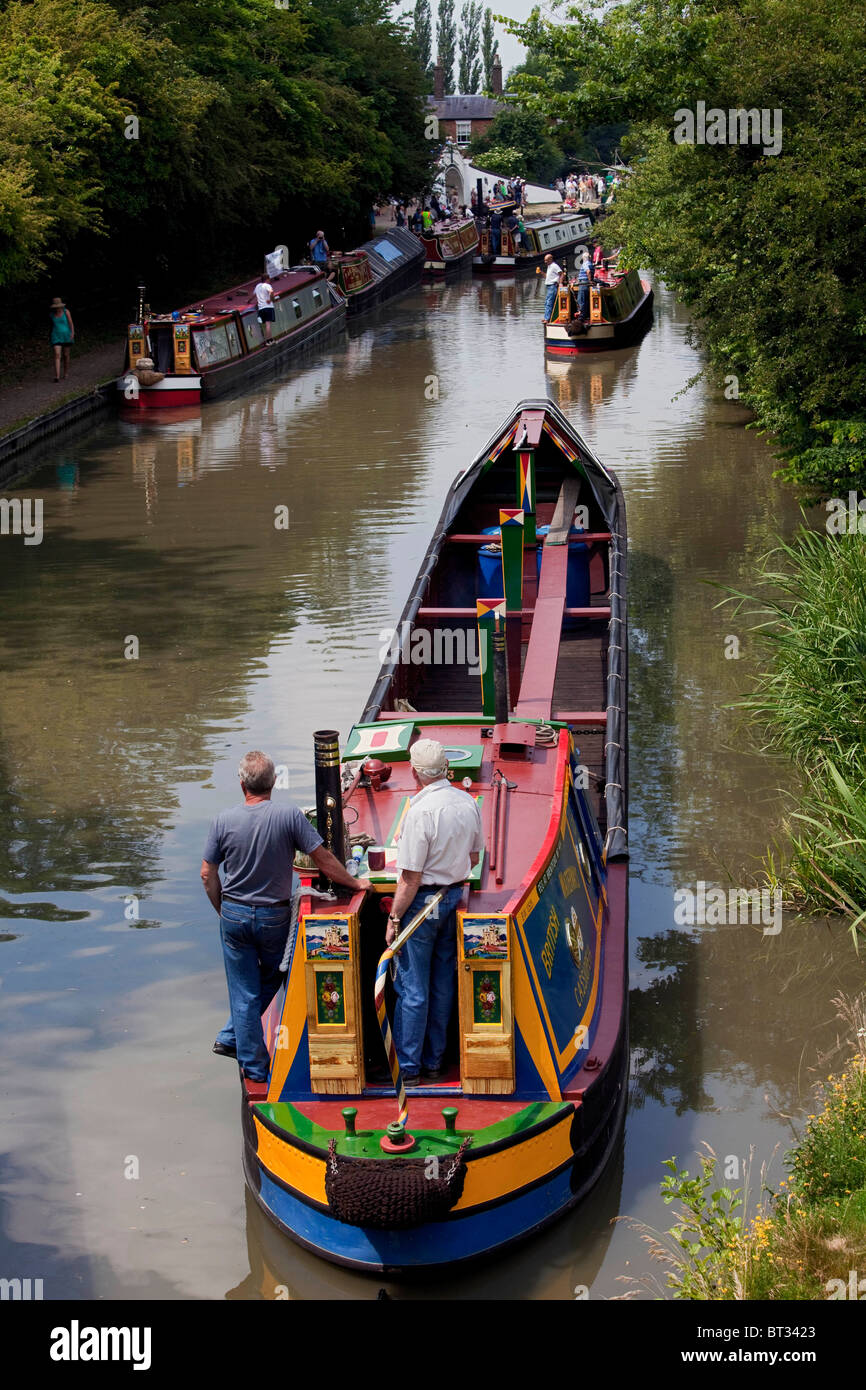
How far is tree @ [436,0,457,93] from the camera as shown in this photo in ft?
380

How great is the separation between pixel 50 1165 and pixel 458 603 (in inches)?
319

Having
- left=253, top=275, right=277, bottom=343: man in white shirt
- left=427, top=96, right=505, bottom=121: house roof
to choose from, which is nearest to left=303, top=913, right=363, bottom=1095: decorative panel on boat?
left=253, top=275, right=277, bottom=343: man in white shirt

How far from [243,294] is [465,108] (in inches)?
2918

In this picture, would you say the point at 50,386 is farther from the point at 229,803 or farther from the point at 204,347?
the point at 229,803

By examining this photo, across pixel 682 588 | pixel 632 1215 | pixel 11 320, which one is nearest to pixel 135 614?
pixel 682 588

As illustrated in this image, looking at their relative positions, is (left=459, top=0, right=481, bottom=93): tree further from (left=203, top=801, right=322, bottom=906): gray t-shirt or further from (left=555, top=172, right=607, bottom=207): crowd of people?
(left=203, top=801, right=322, bottom=906): gray t-shirt

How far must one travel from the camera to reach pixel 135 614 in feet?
53.0

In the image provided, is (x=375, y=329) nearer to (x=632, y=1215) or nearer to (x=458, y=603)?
(x=458, y=603)

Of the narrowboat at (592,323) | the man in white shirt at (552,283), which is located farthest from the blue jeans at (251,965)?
the man in white shirt at (552,283)

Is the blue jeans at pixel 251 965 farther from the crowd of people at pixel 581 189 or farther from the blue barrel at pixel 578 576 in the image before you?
the crowd of people at pixel 581 189

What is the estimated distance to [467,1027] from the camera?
6.65 meters

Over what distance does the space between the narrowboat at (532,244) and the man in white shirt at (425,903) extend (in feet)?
146

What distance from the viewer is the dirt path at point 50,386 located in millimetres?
25234

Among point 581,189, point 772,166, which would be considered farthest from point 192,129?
point 581,189
